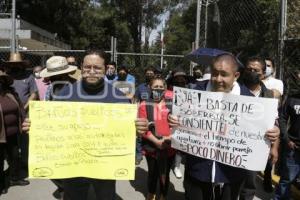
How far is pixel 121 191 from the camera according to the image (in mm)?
7137

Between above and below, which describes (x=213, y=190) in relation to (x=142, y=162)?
above

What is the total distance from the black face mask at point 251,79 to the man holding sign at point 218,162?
5.66ft

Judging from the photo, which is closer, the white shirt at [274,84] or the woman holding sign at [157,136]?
the woman holding sign at [157,136]

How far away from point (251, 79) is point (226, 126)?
198 cm

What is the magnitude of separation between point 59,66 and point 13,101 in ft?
4.82

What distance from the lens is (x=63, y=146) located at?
404 cm

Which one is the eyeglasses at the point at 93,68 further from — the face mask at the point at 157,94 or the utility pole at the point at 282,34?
the utility pole at the point at 282,34

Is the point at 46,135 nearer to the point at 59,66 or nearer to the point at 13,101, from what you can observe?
the point at 59,66

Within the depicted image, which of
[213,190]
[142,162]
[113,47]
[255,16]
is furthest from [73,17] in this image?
[213,190]

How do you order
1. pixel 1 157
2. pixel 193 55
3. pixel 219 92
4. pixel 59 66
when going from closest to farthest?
1. pixel 219 92
2. pixel 59 66
3. pixel 1 157
4. pixel 193 55

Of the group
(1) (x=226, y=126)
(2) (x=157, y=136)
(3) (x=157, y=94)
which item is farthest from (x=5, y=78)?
(1) (x=226, y=126)

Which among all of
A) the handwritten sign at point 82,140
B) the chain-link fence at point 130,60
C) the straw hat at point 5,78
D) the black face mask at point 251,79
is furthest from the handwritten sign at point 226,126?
the chain-link fence at point 130,60

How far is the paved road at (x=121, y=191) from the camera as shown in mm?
6816

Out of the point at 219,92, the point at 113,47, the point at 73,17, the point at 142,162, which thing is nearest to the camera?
the point at 219,92
